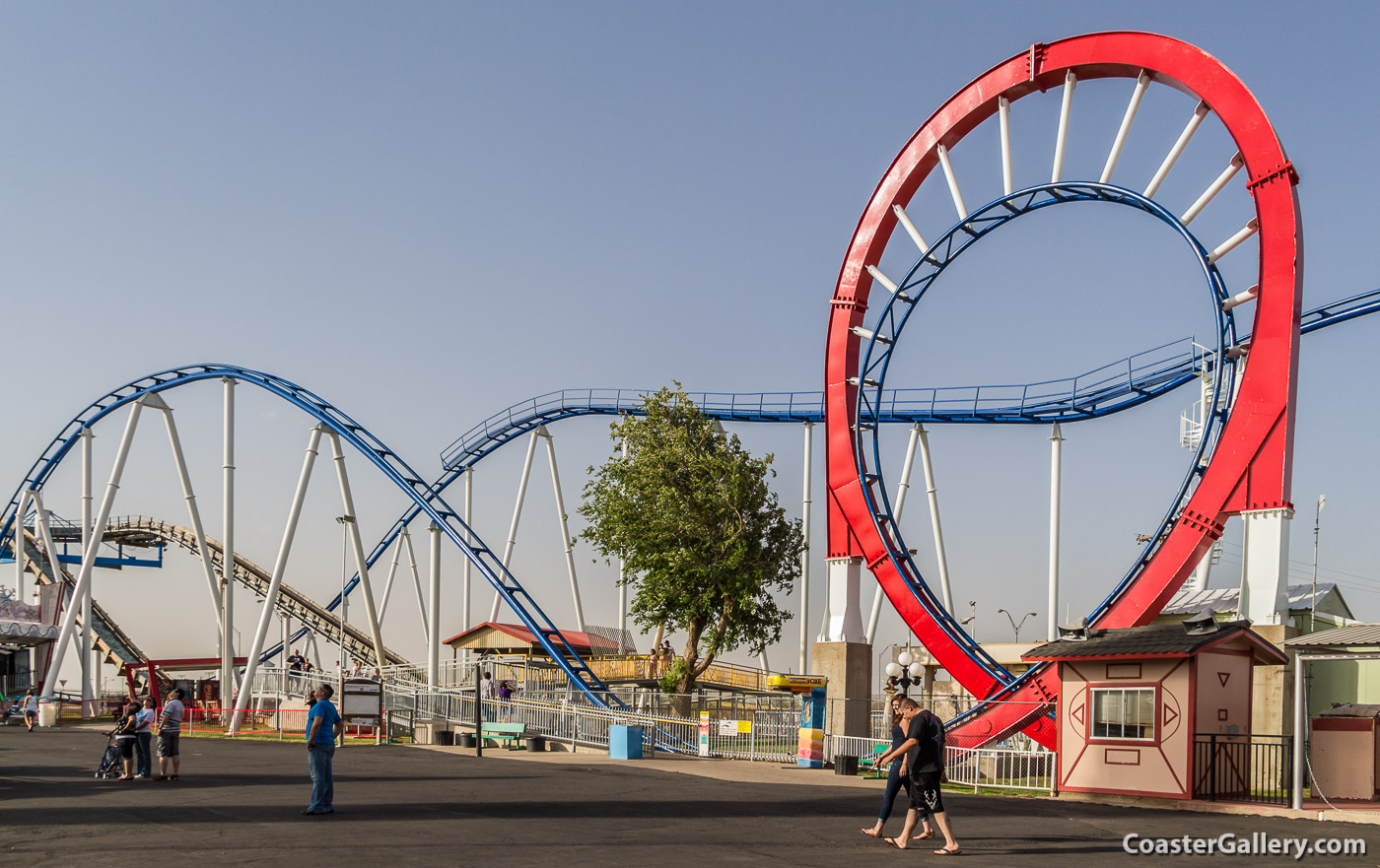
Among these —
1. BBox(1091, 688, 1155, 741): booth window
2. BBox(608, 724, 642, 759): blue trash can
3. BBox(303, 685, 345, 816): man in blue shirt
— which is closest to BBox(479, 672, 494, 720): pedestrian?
BBox(608, 724, 642, 759): blue trash can

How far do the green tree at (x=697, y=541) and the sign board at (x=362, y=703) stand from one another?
830cm

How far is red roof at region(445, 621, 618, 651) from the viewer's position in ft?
148

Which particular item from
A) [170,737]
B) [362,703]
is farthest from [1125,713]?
[362,703]

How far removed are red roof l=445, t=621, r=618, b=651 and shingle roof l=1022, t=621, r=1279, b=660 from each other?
83.0 ft

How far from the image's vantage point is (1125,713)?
18.5m

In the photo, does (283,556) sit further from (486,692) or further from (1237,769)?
(1237,769)

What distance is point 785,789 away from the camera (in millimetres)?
19234

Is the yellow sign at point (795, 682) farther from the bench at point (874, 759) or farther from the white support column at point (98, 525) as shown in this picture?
the white support column at point (98, 525)

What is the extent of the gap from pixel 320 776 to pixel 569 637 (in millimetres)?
35826

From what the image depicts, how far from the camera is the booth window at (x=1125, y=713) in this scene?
1817 centimetres

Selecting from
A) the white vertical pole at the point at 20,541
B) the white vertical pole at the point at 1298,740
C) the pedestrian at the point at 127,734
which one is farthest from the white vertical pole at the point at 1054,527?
the white vertical pole at the point at 20,541

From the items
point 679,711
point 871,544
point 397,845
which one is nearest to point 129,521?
point 679,711

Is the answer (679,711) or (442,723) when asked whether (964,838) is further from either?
(442,723)

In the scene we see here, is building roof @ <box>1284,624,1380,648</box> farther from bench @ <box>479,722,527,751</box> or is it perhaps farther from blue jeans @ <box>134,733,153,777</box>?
blue jeans @ <box>134,733,153,777</box>
